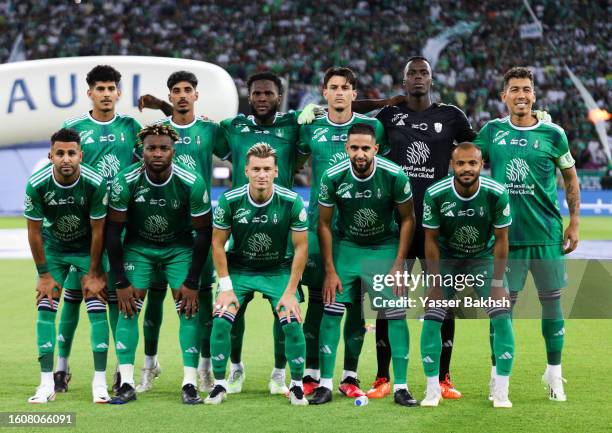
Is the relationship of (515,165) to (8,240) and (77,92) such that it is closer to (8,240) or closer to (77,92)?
(77,92)

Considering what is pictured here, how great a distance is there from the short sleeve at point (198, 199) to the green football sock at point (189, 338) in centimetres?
72

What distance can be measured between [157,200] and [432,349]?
2164 mm

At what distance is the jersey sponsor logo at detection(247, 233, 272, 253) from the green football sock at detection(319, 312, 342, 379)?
644 mm

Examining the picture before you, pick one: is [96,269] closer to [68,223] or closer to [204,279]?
[68,223]

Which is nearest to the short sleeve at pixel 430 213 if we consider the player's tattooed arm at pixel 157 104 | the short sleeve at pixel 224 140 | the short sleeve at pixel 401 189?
the short sleeve at pixel 401 189

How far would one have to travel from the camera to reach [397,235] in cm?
685

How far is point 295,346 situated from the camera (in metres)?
6.50

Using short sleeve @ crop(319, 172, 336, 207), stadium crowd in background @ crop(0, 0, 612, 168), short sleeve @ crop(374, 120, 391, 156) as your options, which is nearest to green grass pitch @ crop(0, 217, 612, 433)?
short sleeve @ crop(319, 172, 336, 207)

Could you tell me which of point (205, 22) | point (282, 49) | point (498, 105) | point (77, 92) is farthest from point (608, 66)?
point (77, 92)

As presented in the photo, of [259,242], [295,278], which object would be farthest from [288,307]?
[259,242]

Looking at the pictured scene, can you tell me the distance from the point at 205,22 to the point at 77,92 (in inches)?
527

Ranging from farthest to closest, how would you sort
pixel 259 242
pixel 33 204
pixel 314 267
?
1. pixel 314 267
2. pixel 259 242
3. pixel 33 204

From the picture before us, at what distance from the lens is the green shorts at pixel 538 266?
22.4 feet

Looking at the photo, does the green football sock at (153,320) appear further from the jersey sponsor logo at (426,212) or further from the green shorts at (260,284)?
the jersey sponsor logo at (426,212)
